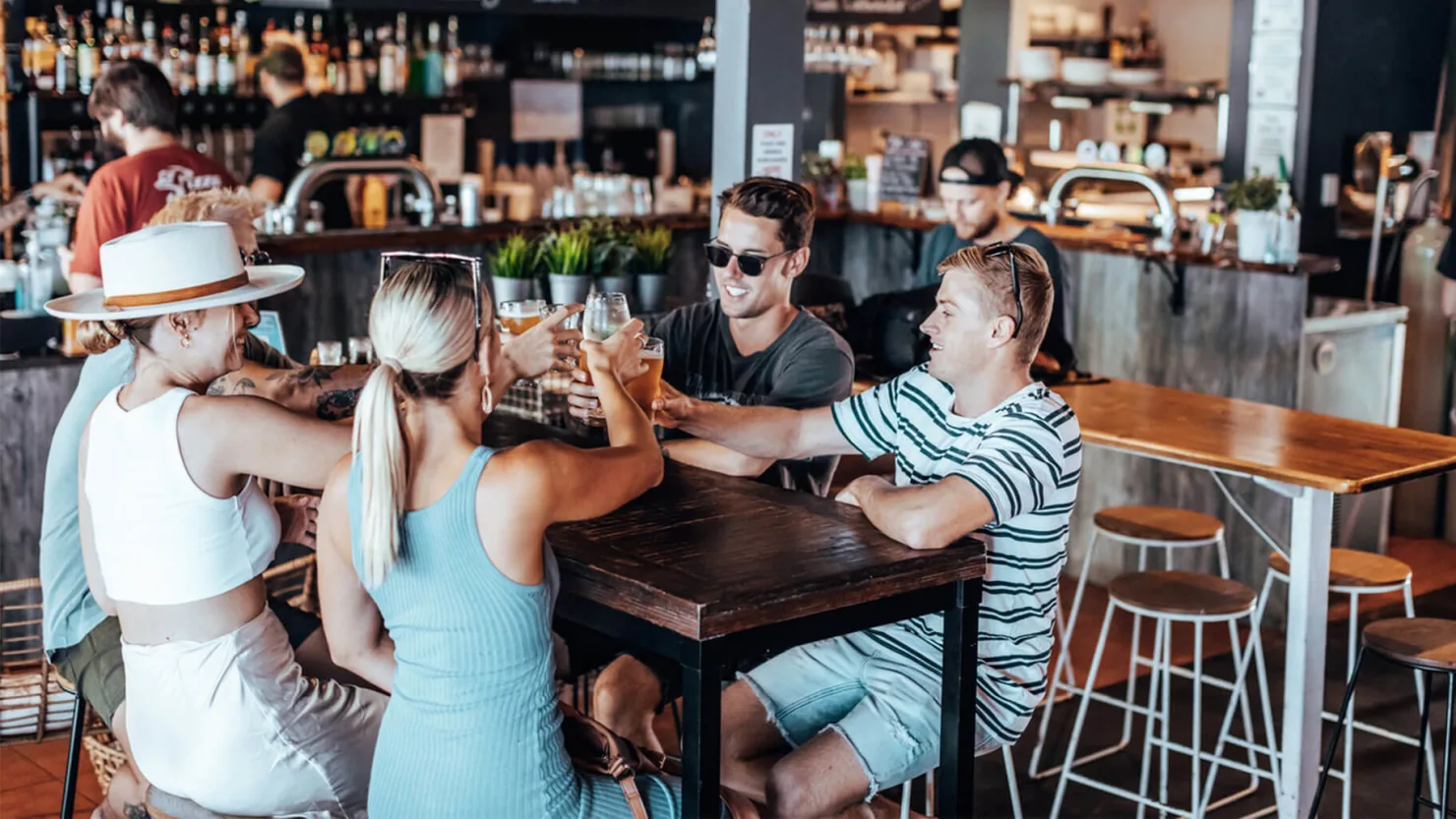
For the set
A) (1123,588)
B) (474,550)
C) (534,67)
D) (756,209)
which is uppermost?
(534,67)

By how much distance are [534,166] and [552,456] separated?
751cm

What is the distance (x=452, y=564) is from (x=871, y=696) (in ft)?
2.94

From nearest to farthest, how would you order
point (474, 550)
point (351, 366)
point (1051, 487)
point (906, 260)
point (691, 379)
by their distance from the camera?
1. point (474, 550)
2. point (1051, 487)
3. point (351, 366)
4. point (691, 379)
5. point (906, 260)

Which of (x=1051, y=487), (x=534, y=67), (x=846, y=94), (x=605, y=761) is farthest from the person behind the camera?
(x=846, y=94)

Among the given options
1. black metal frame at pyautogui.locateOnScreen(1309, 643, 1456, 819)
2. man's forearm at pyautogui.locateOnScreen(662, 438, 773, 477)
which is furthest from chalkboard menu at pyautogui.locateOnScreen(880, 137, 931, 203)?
man's forearm at pyautogui.locateOnScreen(662, 438, 773, 477)

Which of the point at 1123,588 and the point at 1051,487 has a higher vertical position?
the point at 1051,487

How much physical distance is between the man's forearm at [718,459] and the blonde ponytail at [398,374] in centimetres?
88

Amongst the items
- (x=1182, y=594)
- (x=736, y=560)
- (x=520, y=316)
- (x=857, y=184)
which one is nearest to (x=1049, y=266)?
(x=1182, y=594)

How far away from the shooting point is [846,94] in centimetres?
1102

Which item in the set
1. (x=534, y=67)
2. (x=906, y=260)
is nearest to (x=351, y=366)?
(x=906, y=260)

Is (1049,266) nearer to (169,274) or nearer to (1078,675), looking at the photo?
(1078,675)

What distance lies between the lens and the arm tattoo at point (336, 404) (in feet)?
11.0

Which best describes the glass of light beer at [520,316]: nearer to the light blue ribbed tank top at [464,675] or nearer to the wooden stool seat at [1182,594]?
the light blue ribbed tank top at [464,675]

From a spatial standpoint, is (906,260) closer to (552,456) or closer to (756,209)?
(756,209)
